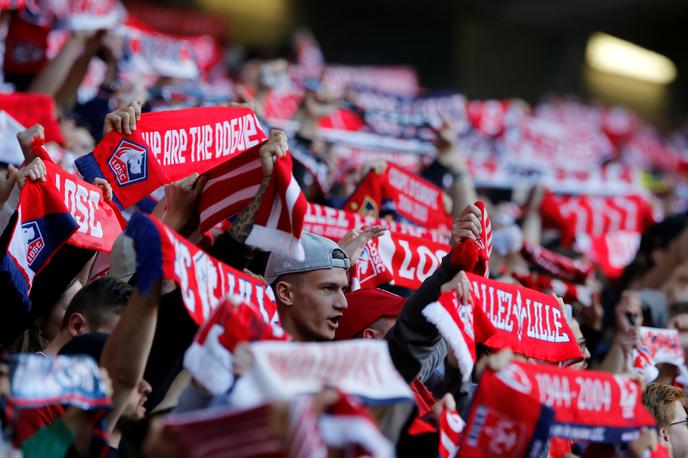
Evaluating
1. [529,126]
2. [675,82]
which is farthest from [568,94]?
[529,126]

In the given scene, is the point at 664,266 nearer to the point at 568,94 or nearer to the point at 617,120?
the point at 617,120

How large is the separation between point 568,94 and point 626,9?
2.49 metres

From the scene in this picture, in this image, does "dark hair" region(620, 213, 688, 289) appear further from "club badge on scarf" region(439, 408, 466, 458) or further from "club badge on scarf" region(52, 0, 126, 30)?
"club badge on scarf" region(439, 408, 466, 458)

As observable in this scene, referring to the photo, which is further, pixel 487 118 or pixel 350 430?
pixel 487 118

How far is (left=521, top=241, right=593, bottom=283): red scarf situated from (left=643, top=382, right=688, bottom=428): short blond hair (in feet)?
6.15

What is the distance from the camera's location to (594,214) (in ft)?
31.2

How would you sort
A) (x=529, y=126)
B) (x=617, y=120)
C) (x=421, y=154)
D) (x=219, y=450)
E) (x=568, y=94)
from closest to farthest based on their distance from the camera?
(x=219, y=450) → (x=421, y=154) → (x=529, y=126) → (x=617, y=120) → (x=568, y=94)

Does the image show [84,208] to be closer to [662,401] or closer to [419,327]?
[419,327]

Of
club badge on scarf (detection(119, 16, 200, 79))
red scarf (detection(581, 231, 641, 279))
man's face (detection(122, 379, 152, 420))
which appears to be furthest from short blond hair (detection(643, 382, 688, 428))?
red scarf (detection(581, 231, 641, 279))

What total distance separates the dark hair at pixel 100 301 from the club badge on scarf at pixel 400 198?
7.61 ft

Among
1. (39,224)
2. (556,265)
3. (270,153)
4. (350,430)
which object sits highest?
(270,153)

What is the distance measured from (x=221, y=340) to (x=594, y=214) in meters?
6.74

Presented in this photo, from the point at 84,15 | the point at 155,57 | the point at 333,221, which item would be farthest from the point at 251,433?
the point at 155,57

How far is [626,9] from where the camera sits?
75.9ft
